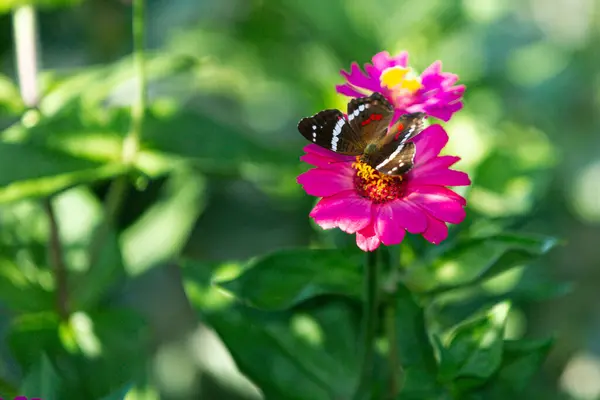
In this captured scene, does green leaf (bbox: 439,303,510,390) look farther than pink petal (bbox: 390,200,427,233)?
Yes

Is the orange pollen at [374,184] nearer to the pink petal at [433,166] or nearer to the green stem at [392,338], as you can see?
the pink petal at [433,166]

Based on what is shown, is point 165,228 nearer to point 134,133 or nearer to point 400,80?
point 134,133

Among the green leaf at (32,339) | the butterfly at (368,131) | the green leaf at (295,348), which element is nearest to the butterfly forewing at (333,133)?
the butterfly at (368,131)

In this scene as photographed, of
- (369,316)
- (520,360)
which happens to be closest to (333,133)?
(369,316)

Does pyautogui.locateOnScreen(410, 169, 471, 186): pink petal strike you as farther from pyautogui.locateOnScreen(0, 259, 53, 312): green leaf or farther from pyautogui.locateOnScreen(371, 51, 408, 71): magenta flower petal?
pyautogui.locateOnScreen(0, 259, 53, 312): green leaf

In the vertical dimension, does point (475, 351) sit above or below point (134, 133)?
below

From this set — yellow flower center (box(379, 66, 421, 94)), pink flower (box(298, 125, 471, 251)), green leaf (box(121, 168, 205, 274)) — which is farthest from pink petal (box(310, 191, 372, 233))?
green leaf (box(121, 168, 205, 274))
